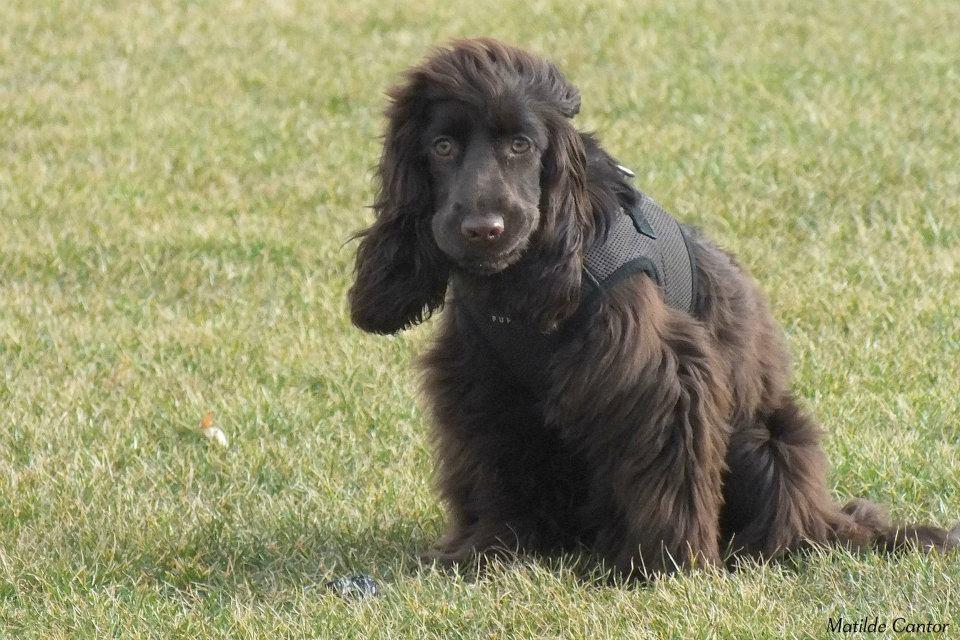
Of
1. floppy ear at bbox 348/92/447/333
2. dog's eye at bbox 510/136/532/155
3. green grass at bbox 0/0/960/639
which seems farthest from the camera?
green grass at bbox 0/0/960/639

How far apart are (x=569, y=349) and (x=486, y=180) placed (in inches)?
20.4

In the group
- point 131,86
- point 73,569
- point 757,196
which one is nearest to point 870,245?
point 757,196

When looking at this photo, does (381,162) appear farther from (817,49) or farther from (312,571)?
(817,49)

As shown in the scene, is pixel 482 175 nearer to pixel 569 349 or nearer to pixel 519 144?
pixel 519 144

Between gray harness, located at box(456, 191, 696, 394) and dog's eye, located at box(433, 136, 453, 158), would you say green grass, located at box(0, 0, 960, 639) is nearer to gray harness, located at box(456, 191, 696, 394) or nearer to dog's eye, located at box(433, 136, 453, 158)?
gray harness, located at box(456, 191, 696, 394)

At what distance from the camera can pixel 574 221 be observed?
139 inches

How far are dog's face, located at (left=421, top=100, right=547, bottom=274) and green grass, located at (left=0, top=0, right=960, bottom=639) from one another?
36.3 inches

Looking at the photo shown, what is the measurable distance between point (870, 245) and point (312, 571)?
147 inches

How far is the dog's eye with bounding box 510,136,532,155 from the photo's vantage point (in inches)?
135

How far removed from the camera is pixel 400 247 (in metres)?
3.68

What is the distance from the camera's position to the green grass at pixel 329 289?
12.2 feet

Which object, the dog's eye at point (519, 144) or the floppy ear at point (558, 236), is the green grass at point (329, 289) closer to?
the floppy ear at point (558, 236)
